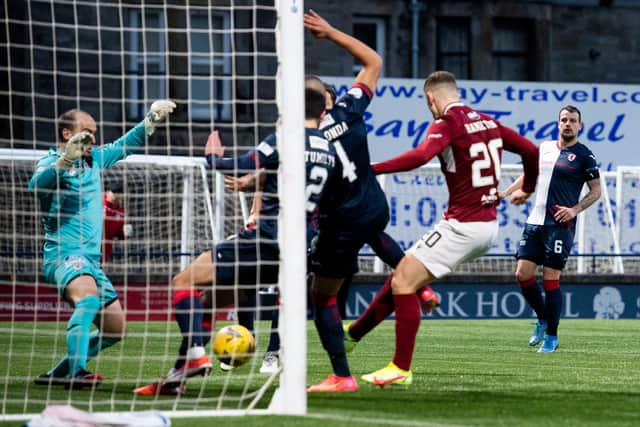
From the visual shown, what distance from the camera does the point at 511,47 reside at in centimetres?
3362

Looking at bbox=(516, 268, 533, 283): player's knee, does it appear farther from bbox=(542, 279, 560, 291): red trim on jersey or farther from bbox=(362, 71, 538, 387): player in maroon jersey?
bbox=(362, 71, 538, 387): player in maroon jersey

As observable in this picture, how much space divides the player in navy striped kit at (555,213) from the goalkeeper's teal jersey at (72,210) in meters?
5.19

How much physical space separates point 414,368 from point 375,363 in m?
0.70

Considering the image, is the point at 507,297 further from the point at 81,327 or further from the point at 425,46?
the point at 81,327

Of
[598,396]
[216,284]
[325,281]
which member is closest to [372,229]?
[325,281]

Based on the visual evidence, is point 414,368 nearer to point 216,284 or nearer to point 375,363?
point 375,363

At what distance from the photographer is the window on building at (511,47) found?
110ft

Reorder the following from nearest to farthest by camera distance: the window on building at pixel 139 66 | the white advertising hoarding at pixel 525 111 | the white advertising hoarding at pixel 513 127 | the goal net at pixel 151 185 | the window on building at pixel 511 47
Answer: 1. the goal net at pixel 151 185
2. the white advertising hoarding at pixel 513 127
3. the white advertising hoarding at pixel 525 111
4. the window on building at pixel 139 66
5. the window on building at pixel 511 47

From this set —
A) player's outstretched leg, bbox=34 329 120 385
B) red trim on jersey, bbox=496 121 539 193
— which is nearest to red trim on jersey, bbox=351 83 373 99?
red trim on jersey, bbox=496 121 539 193

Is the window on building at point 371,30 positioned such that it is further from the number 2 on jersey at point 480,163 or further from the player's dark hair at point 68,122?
the number 2 on jersey at point 480,163

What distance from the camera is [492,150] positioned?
8.78 meters

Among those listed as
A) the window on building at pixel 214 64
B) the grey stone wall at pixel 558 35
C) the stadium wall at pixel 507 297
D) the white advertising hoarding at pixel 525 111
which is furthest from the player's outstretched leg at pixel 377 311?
the grey stone wall at pixel 558 35

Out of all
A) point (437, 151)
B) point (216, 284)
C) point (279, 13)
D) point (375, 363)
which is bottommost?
point (375, 363)

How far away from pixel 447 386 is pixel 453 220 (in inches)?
46.5
